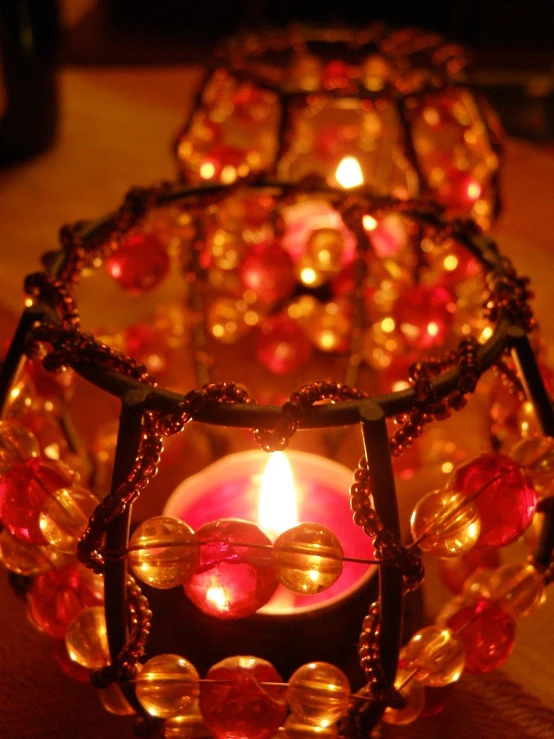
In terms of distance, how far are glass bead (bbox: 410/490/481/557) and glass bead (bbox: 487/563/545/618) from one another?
75 mm

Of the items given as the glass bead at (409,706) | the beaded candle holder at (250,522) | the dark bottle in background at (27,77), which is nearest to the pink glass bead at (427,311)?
the beaded candle holder at (250,522)

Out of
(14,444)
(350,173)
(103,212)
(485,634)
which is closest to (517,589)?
(485,634)

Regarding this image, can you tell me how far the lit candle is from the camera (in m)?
0.41

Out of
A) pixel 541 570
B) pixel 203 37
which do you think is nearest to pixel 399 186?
pixel 541 570

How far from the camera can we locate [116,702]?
377mm

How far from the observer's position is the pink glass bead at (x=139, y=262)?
0.49 meters

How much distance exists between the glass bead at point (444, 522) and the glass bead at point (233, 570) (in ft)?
0.20

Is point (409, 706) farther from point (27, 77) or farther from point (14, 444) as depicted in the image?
point (27, 77)

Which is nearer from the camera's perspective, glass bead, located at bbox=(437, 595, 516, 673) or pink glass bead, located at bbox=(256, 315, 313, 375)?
glass bead, located at bbox=(437, 595, 516, 673)

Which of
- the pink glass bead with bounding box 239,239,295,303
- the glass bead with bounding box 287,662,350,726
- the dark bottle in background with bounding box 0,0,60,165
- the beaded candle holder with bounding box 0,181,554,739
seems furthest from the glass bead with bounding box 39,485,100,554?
the dark bottle in background with bounding box 0,0,60,165

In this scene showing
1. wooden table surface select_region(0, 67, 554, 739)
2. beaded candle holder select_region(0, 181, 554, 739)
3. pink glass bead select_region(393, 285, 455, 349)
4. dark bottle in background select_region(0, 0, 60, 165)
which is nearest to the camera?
beaded candle holder select_region(0, 181, 554, 739)

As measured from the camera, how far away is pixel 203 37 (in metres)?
1.94

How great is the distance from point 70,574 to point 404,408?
0.58ft

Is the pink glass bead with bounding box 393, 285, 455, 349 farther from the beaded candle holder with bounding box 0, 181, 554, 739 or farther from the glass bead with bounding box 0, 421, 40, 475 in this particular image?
the glass bead with bounding box 0, 421, 40, 475
